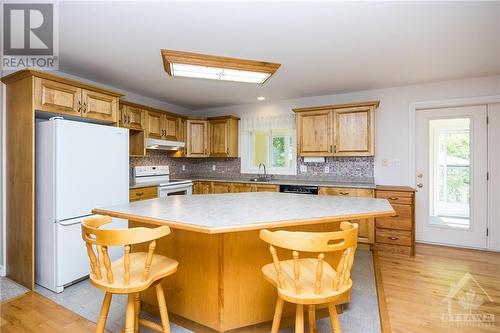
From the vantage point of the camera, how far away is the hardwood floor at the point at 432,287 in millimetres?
2033

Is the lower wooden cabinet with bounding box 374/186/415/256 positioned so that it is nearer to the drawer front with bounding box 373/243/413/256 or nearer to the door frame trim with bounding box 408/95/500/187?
the drawer front with bounding box 373/243/413/256

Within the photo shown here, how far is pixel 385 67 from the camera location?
127 inches

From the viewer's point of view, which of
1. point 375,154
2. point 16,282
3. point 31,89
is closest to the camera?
point 31,89

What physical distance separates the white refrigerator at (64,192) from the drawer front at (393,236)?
3485 mm

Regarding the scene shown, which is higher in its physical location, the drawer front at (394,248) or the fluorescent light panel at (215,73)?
the fluorescent light panel at (215,73)

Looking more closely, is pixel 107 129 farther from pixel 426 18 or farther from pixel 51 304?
pixel 426 18

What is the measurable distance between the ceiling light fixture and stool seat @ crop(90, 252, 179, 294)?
136 centimetres

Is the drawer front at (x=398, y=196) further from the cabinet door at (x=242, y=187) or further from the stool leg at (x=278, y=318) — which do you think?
the stool leg at (x=278, y=318)

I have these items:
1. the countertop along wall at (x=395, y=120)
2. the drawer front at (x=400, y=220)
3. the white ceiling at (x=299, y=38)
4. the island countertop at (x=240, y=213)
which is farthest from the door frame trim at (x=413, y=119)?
the island countertop at (x=240, y=213)

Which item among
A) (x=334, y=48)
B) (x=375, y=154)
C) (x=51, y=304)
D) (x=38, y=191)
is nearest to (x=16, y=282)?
(x=51, y=304)

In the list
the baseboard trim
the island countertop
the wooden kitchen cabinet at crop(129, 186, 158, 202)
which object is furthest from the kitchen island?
the wooden kitchen cabinet at crop(129, 186, 158, 202)

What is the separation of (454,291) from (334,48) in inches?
105

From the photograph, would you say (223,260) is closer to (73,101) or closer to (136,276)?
(136,276)

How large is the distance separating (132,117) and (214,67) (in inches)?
100
